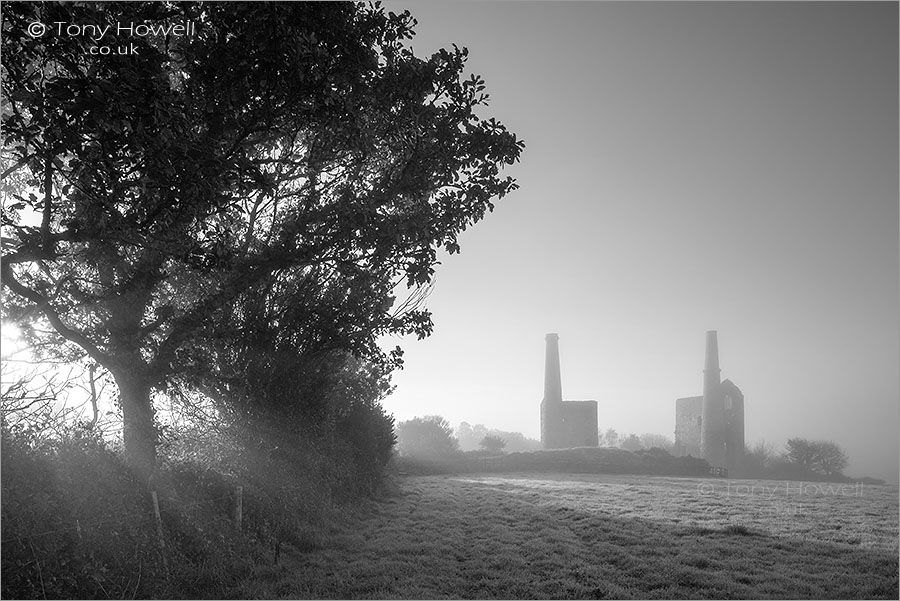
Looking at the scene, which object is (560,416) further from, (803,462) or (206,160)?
(206,160)

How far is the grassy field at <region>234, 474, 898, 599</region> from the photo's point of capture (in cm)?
879

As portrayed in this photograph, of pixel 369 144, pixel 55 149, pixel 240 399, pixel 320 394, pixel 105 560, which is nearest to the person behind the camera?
pixel 55 149

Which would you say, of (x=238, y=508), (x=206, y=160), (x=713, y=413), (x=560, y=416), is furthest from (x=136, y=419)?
(x=713, y=413)

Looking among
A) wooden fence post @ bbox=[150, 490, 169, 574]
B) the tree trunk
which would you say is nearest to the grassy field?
wooden fence post @ bbox=[150, 490, 169, 574]

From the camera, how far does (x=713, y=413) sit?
195ft

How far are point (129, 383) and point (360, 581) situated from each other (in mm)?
5665

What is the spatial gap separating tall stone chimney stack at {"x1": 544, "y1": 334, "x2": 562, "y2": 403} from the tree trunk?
5828cm

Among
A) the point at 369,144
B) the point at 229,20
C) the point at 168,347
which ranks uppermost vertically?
the point at 229,20

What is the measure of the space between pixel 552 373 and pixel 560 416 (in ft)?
16.6

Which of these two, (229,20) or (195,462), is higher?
(229,20)

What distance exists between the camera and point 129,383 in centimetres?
1053

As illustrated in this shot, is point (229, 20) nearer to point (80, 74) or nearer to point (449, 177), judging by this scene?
point (80, 74)

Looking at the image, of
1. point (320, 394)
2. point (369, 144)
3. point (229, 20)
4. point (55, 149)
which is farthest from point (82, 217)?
point (320, 394)

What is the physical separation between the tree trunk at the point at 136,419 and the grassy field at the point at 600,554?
3.37 meters
